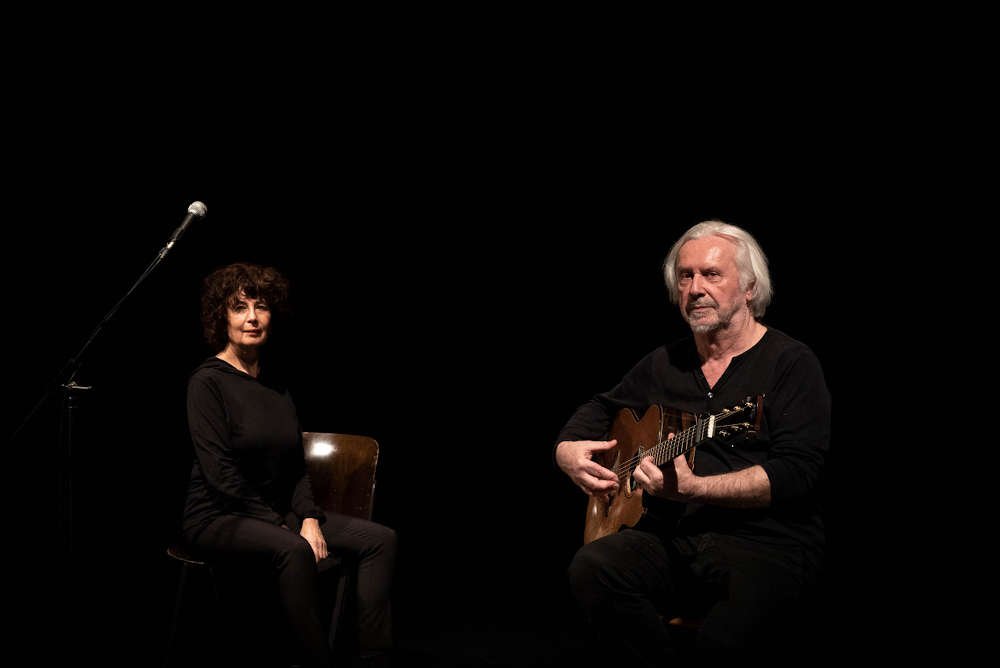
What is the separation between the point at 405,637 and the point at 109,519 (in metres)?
1.54

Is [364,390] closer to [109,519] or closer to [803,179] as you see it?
[109,519]

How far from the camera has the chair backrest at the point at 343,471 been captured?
126 inches

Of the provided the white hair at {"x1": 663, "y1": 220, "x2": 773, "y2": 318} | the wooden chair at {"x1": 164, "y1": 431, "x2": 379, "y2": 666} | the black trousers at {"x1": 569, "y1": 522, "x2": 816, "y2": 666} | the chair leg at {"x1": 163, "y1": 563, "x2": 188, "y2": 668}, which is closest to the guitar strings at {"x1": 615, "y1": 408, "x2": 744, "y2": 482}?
the black trousers at {"x1": 569, "y1": 522, "x2": 816, "y2": 666}

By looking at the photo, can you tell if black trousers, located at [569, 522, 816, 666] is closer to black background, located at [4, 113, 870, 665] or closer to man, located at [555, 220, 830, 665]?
man, located at [555, 220, 830, 665]

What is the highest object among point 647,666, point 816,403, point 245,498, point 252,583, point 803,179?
point 803,179

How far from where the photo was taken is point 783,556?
7.44 ft

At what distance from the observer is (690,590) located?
7.73ft

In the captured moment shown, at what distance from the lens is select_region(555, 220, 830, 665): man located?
7.17ft

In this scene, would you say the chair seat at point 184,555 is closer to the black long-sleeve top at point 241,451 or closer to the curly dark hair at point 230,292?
the black long-sleeve top at point 241,451

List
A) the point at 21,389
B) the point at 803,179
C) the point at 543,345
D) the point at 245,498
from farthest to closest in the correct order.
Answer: the point at 543,345 < the point at 21,389 < the point at 803,179 < the point at 245,498

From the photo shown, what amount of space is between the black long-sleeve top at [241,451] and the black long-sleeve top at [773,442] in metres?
1.41

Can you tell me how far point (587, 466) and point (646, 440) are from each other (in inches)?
8.3

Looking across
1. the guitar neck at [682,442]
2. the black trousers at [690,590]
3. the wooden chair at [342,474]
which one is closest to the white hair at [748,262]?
the guitar neck at [682,442]

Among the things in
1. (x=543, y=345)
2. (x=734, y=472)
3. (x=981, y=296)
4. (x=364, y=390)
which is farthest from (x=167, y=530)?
(x=981, y=296)
